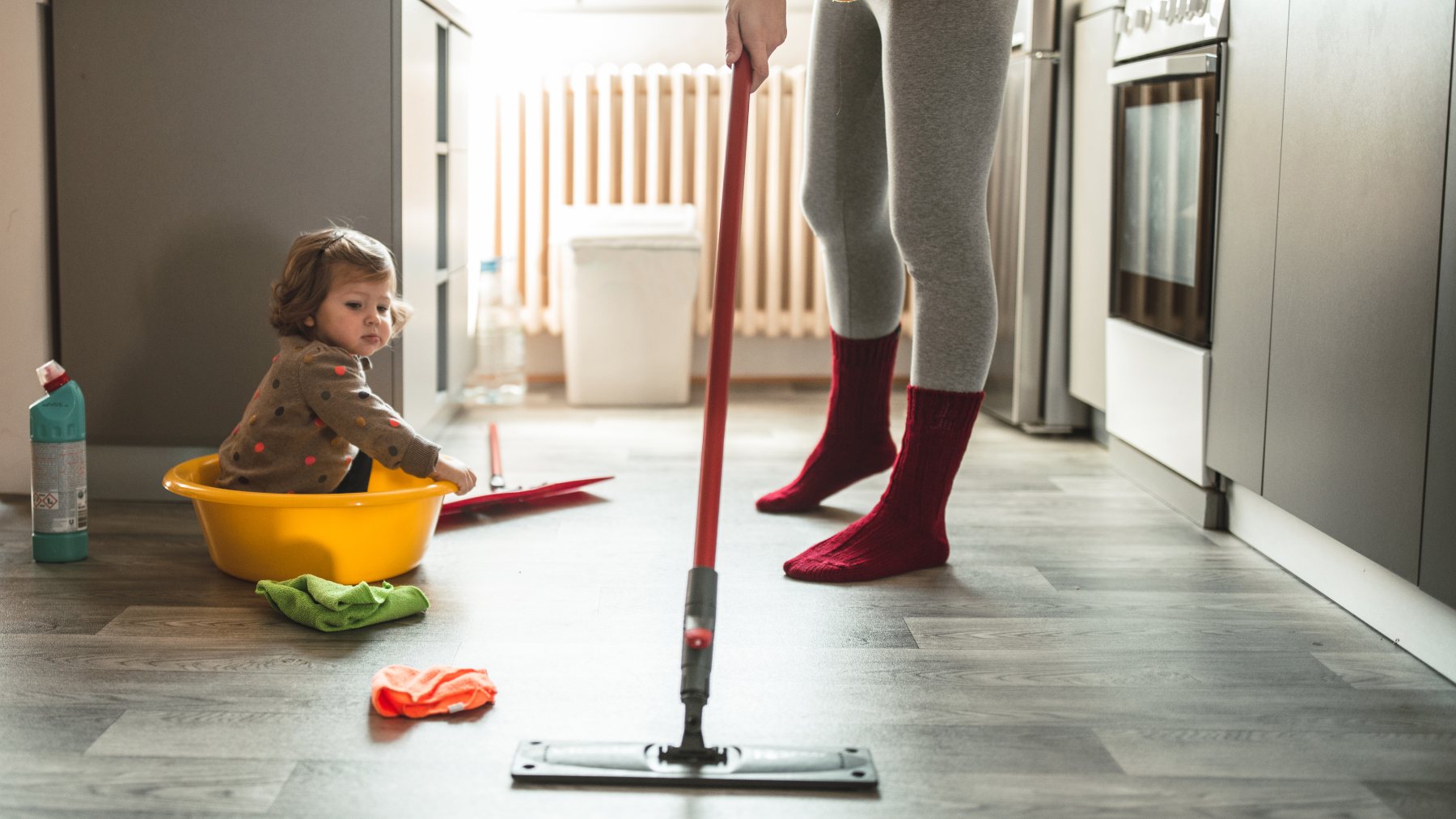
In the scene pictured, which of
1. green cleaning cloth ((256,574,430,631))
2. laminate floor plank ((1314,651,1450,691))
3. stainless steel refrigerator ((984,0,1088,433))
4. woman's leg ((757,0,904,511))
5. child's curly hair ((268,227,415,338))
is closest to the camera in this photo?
laminate floor plank ((1314,651,1450,691))

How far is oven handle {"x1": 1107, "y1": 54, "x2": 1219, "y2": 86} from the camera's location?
1.90m

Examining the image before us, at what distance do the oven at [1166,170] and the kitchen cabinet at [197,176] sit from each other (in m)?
1.15

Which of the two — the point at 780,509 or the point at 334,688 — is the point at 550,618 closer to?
the point at 334,688

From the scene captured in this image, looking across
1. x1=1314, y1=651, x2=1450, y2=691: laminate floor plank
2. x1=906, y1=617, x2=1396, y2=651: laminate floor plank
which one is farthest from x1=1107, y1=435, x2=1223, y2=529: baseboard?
x1=1314, y1=651, x2=1450, y2=691: laminate floor plank

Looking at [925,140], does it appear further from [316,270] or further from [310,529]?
[310,529]

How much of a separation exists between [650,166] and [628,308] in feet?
1.34

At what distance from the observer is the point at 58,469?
65.5 inches

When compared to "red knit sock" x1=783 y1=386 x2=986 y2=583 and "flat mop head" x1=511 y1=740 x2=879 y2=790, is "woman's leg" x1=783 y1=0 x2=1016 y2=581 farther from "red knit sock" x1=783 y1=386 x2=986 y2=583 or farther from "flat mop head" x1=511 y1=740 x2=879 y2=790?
"flat mop head" x1=511 y1=740 x2=879 y2=790

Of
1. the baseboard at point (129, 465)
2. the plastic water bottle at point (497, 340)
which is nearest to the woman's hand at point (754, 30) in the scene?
the baseboard at point (129, 465)

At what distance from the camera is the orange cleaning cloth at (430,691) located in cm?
121

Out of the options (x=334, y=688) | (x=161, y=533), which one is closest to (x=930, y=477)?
(x=334, y=688)

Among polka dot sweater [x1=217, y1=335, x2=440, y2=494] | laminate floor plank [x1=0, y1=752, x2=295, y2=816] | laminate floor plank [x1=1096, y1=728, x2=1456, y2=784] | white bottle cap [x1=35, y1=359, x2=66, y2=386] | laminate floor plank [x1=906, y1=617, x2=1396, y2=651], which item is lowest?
laminate floor plank [x1=0, y1=752, x2=295, y2=816]

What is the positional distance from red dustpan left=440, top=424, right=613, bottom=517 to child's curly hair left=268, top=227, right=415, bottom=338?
0.38 metres

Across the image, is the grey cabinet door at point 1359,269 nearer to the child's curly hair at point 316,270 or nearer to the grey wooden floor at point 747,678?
the grey wooden floor at point 747,678
